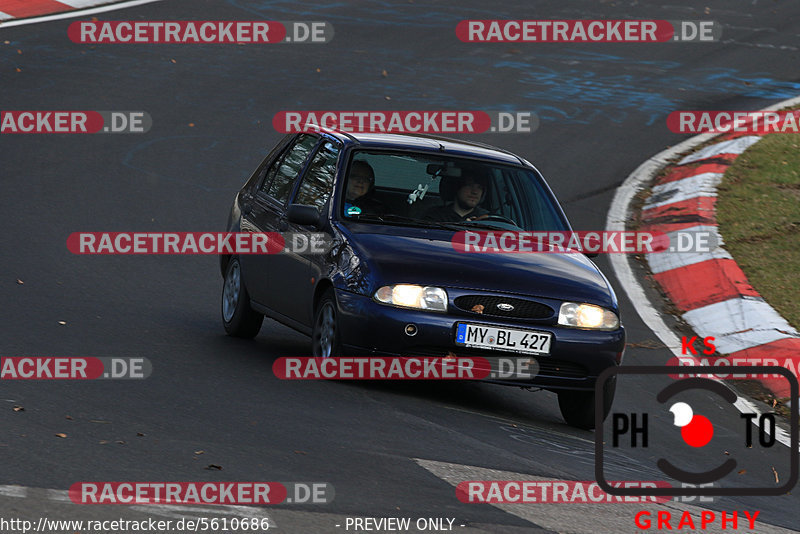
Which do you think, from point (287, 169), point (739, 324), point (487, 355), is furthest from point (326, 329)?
point (739, 324)

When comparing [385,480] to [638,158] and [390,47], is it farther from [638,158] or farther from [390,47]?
[390,47]

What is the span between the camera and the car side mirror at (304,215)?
8320 mm

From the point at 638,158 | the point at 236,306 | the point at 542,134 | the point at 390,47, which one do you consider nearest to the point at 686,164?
the point at 638,158

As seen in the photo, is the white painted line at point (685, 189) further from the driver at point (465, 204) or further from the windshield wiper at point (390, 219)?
the windshield wiper at point (390, 219)

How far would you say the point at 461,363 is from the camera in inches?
297

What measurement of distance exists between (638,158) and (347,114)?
358 centimetres

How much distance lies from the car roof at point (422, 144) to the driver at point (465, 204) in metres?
0.27

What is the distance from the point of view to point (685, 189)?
14.5 metres
